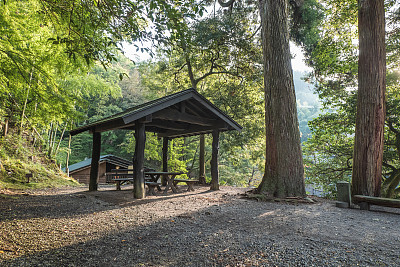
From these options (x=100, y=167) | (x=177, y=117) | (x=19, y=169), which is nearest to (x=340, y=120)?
(x=177, y=117)

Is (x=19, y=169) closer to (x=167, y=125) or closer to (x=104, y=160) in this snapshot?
(x=167, y=125)

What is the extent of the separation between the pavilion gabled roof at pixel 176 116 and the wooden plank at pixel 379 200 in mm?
4633

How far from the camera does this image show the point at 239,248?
2.78m

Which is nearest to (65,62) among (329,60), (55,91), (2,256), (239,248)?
(55,91)

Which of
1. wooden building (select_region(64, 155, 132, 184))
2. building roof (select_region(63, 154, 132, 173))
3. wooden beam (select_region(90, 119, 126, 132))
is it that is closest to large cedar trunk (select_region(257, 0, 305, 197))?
wooden beam (select_region(90, 119, 126, 132))

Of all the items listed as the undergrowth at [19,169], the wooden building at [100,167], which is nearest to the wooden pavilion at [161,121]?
the undergrowth at [19,169]

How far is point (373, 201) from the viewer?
17.3 ft

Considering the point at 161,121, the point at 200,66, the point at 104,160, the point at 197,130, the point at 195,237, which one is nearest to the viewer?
the point at 195,237

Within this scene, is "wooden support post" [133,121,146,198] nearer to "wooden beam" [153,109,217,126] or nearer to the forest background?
"wooden beam" [153,109,217,126]

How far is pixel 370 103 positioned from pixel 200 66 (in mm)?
9932

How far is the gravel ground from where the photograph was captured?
2451 millimetres

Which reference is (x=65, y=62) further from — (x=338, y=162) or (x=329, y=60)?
(x=338, y=162)

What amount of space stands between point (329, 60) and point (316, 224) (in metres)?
7.43

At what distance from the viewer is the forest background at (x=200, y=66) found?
377 centimetres
